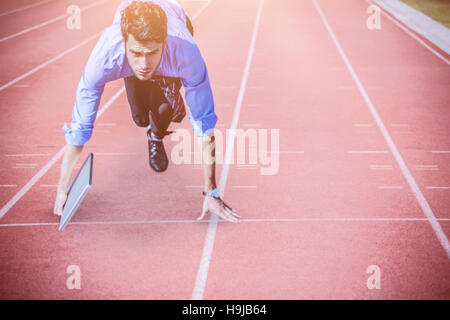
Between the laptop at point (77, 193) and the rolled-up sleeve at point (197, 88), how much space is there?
767 mm

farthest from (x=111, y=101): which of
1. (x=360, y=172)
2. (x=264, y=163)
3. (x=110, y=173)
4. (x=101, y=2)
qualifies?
(x=101, y=2)

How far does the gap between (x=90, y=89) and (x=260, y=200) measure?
5.70ft

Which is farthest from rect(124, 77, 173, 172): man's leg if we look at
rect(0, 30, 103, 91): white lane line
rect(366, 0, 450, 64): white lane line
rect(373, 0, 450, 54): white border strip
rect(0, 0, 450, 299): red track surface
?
rect(373, 0, 450, 54): white border strip

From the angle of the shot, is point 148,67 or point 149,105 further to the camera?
point 149,105

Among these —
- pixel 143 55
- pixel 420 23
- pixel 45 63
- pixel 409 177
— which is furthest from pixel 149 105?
pixel 420 23

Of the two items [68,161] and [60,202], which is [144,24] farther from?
[60,202]

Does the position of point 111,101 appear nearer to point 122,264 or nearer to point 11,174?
point 11,174

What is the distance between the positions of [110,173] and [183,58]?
2.00 metres

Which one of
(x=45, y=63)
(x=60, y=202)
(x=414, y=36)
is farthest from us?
(x=414, y=36)

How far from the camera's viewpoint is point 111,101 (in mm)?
6867

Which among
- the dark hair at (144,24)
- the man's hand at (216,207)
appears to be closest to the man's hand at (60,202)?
the man's hand at (216,207)

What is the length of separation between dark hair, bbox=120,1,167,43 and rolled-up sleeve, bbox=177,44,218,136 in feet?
0.83

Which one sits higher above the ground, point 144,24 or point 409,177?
point 144,24

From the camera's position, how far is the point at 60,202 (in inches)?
147
